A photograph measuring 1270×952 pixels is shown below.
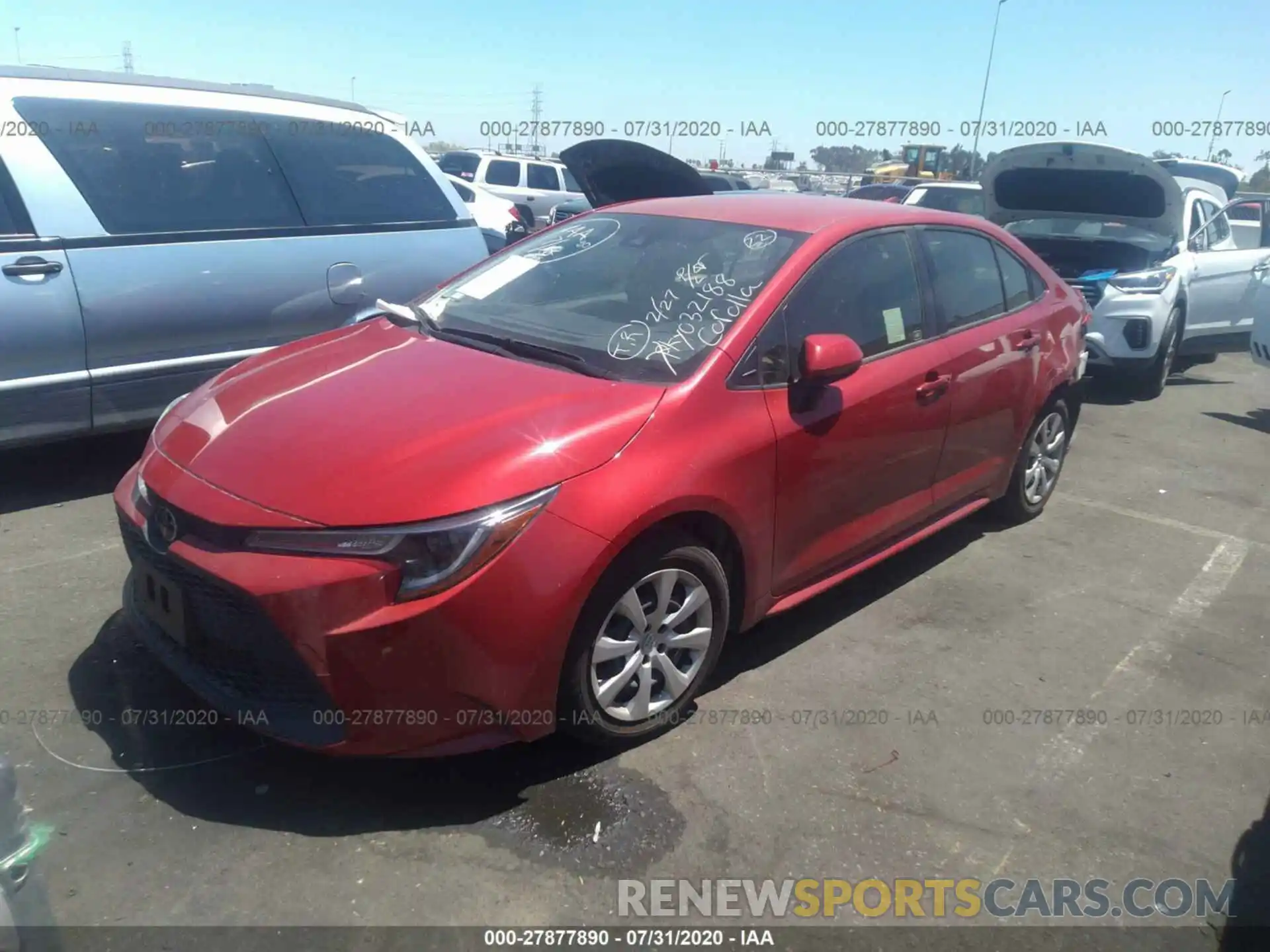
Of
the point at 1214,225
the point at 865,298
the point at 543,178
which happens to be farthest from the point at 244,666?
the point at 543,178

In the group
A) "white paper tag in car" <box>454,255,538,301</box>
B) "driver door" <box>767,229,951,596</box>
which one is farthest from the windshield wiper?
"driver door" <box>767,229,951,596</box>

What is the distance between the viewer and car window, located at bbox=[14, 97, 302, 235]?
14.8 feet

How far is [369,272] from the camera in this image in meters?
5.30

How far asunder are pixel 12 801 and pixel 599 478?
154 cm

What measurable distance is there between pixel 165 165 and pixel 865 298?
3380mm

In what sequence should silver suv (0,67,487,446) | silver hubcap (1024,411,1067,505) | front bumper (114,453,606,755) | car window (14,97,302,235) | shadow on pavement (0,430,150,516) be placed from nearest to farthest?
1. front bumper (114,453,606,755)
2. silver suv (0,67,487,446)
3. car window (14,97,302,235)
4. shadow on pavement (0,430,150,516)
5. silver hubcap (1024,411,1067,505)

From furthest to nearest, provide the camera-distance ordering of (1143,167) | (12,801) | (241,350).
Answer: (1143,167) → (241,350) → (12,801)

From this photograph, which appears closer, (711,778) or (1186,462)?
(711,778)

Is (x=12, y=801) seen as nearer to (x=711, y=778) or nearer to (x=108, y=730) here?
(x=108, y=730)

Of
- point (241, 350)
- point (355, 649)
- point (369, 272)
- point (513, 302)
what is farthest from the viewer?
point (369, 272)

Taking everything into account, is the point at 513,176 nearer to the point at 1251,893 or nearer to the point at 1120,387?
the point at 1120,387

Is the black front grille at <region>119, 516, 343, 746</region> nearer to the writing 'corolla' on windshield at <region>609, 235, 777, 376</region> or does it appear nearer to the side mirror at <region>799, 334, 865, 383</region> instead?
A: the writing 'corolla' on windshield at <region>609, 235, 777, 376</region>

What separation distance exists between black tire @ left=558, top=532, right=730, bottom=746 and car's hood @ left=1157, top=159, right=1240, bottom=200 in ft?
45.8

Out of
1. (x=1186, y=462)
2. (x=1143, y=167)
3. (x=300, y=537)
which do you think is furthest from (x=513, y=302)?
(x=1143, y=167)
